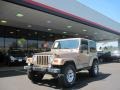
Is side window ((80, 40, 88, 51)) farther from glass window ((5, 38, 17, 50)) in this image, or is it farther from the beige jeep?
glass window ((5, 38, 17, 50))

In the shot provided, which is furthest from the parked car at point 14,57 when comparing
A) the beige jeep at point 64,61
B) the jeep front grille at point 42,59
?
the jeep front grille at point 42,59

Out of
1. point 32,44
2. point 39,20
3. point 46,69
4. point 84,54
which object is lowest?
point 46,69

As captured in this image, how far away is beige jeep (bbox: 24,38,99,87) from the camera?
908cm

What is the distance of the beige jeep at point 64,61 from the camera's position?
9.08 meters

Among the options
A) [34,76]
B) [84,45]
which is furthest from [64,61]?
[84,45]

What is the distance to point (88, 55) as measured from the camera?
1197cm

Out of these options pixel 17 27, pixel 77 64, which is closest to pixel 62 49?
pixel 77 64

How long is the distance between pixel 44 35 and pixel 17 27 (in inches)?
197

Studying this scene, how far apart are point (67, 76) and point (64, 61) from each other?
2.26ft

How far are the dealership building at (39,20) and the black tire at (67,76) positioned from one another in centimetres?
546

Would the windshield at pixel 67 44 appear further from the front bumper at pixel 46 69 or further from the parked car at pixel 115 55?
the parked car at pixel 115 55

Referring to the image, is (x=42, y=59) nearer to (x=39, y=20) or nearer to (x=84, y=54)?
(x=84, y=54)

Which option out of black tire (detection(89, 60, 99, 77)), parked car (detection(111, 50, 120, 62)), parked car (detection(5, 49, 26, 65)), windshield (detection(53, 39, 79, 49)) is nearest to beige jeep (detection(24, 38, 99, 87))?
windshield (detection(53, 39, 79, 49))

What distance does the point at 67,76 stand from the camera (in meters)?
9.28
